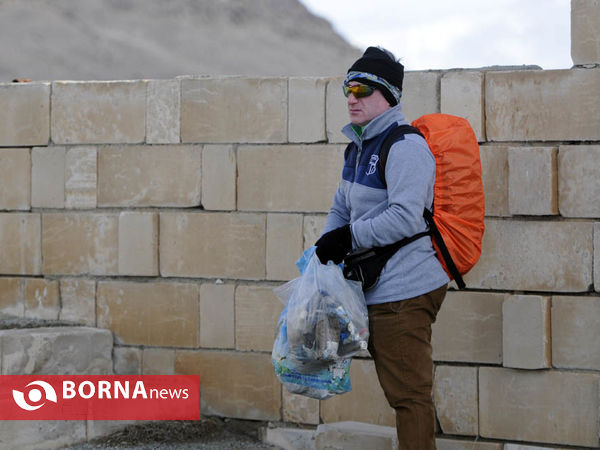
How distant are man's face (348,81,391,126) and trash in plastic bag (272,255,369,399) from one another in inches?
24.1

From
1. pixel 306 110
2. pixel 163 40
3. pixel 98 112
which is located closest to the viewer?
pixel 306 110

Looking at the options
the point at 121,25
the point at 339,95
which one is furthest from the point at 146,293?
the point at 121,25

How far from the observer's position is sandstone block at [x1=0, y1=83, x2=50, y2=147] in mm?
5574

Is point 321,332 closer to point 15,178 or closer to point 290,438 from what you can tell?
point 290,438

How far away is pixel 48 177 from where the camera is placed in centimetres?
557

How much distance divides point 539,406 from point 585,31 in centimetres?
195

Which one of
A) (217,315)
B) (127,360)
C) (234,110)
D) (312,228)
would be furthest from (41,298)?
(312,228)

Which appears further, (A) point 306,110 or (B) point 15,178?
(B) point 15,178

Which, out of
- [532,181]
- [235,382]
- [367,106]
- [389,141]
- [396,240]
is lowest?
[235,382]

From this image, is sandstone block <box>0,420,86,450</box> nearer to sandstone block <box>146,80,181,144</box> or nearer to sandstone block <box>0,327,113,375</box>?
sandstone block <box>0,327,113,375</box>

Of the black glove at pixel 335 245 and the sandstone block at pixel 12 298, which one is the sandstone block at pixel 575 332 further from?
the sandstone block at pixel 12 298

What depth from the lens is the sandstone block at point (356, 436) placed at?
4.72 metres

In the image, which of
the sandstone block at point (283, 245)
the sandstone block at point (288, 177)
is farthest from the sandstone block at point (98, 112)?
the sandstone block at point (283, 245)

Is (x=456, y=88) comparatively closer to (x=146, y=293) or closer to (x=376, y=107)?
(x=376, y=107)
